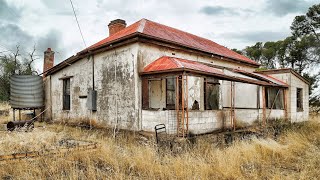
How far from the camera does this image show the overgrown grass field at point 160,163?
5719 mm

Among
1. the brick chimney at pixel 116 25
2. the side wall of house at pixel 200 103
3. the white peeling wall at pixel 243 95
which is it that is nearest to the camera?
the side wall of house at pixel 200 103

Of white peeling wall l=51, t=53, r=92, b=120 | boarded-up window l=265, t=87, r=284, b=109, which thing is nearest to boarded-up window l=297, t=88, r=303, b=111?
boarded-up window l=265, t=87, r=284, b=109

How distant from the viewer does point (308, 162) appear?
284 inches

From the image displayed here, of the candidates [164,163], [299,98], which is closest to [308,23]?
[299,98]

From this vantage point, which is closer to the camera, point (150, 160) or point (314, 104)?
point (150, 160)

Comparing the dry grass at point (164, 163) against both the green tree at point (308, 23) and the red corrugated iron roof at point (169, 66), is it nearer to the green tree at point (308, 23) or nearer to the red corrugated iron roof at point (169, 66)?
the red corrugated iron roof at point (169, 66)

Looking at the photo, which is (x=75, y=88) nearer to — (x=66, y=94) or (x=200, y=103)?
(x=66, y=94)

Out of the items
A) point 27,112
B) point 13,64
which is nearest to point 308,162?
point 27,112

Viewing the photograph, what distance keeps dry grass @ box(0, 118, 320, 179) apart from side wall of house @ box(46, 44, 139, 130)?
1.48 m

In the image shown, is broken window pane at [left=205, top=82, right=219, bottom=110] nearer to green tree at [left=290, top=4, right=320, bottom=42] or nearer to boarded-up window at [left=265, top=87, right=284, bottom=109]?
boarded-up window at [left=265, top=87, right=284, bottom=109]

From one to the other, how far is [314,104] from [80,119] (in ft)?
62.3

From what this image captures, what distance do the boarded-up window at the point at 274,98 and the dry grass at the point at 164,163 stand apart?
19.2 feet

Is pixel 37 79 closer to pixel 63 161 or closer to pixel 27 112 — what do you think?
pixel 27 112

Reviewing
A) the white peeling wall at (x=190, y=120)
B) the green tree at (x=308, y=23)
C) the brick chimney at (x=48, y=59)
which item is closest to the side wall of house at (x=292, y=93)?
the white peeling wall at (x=190, y=120)
